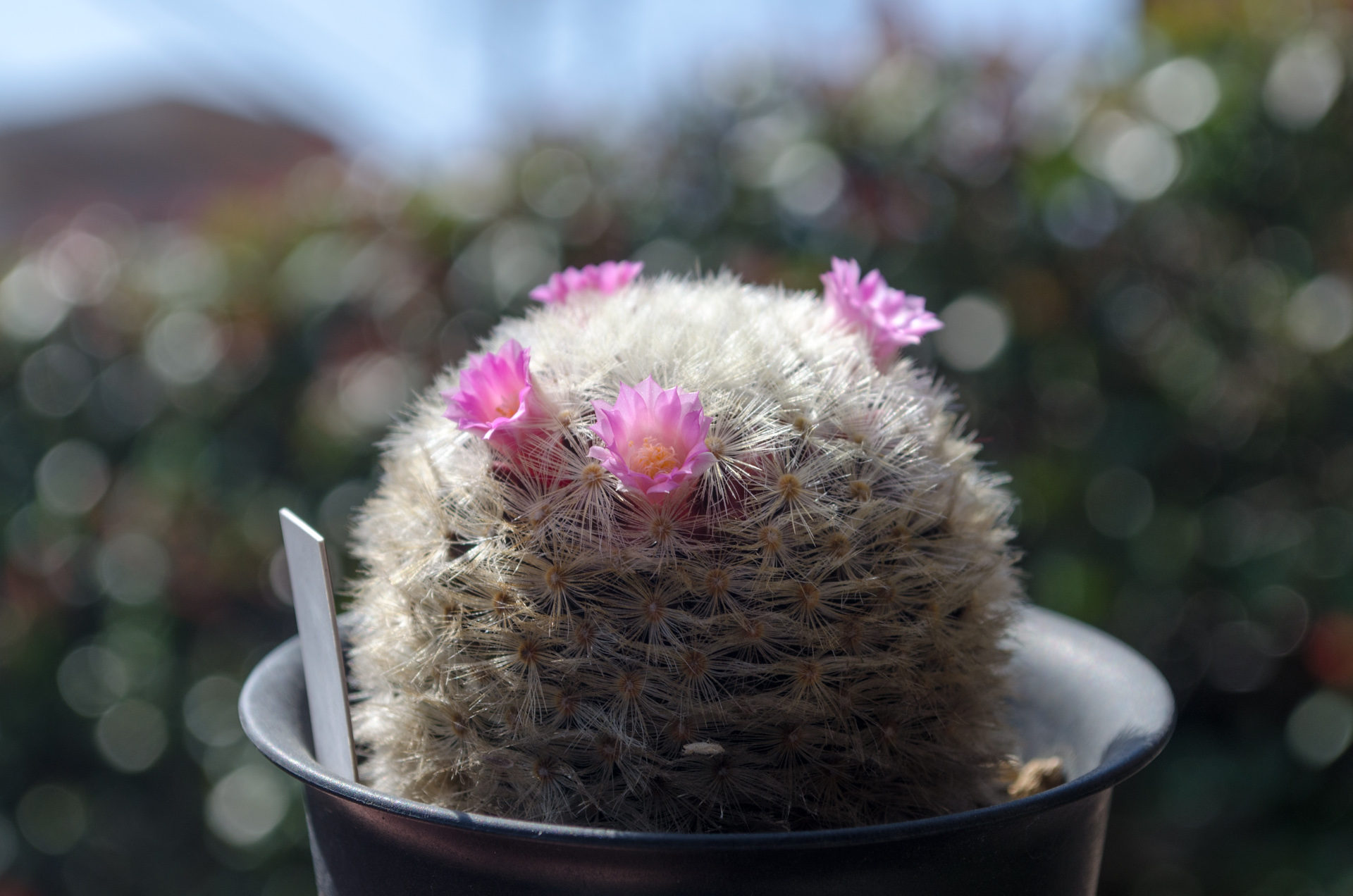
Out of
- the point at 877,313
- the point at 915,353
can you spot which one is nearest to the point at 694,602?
the point at 877,313

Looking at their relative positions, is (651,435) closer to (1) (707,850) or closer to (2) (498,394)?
(2) (498,394)

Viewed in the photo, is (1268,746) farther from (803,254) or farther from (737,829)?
(737,829)

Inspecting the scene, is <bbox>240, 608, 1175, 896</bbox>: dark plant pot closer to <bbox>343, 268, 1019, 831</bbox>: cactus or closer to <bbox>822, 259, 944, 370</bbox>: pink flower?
<bbox>343, 268, 1019, 831</bbox>: cactus

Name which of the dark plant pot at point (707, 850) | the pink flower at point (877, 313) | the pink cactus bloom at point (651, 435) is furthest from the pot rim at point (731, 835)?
the pink flower at point (877, 313)

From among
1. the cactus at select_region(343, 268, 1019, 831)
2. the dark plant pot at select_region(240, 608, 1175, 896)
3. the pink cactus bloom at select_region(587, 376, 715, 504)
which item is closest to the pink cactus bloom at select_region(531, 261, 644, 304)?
the cactus at select_region(343, 268, 1019, 831)

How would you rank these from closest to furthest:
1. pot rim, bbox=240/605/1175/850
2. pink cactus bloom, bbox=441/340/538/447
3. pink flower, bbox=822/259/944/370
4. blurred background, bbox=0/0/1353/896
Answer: pot rim, bbox=240/605/1175/850, pink cactus bloom, bbox=441/340/538/447, pink flower, bbox=822/259/944/370, blurred background, bbox=0/0/1353/896

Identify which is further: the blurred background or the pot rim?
the blurred background

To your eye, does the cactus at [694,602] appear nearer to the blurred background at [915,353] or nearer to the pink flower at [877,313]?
the pink flower at [877,313]

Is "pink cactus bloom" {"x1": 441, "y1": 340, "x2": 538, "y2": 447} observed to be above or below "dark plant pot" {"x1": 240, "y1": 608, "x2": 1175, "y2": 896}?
above
